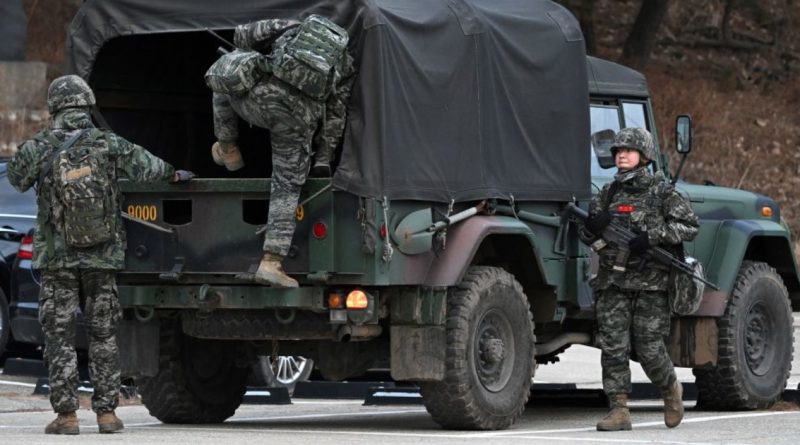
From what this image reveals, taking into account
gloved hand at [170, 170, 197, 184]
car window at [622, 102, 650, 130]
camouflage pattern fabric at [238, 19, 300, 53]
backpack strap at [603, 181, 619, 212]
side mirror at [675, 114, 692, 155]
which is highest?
camouflage pattern fabric at [238, 19, 300, 53]

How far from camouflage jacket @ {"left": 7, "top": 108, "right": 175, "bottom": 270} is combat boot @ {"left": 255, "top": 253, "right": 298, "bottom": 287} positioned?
86cm

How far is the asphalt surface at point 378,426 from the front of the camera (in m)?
10.6

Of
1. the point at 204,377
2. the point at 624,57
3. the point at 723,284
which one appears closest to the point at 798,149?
the point at 624,57

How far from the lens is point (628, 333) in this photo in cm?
1156

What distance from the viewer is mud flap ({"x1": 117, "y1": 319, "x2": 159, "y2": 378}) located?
1159 centimetres

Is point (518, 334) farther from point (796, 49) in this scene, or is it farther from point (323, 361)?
point (796, 49)

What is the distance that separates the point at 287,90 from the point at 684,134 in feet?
10.1

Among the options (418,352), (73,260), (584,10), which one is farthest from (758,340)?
(584,10)

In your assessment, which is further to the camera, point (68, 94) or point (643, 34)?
point (643, 34)

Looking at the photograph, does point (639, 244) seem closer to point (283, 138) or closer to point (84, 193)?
→ point (283, 138)

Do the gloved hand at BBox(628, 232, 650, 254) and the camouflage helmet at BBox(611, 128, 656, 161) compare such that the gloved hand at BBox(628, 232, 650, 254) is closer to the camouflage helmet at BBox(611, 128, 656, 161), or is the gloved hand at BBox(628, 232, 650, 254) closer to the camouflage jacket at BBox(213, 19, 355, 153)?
the camouflage helmet at BBox(611, 128, 656, 161)

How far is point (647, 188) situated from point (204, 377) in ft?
9.91

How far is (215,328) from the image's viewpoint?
37.0 ft

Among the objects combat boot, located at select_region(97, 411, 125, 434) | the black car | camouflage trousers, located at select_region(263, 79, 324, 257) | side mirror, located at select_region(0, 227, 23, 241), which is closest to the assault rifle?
camouflage trousers, located at select_region(263, 79, 324, 257)
